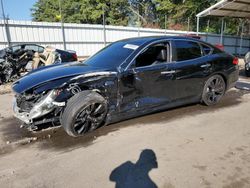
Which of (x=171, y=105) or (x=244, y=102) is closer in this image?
(x=171, y=105)

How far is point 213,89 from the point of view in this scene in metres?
5.56

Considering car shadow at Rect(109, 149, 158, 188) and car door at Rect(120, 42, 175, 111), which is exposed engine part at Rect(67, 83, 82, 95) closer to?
car door at Rect(120, 42, 175, 111)

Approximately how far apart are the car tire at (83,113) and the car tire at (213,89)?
250 cm

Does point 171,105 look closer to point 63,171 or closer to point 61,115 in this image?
point 61,115

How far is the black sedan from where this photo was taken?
12.5ft

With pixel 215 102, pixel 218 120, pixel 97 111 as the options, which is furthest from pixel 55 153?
pixel 215 102

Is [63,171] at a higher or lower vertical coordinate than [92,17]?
lower

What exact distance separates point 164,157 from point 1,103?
514 cm

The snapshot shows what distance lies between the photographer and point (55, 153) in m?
3.55

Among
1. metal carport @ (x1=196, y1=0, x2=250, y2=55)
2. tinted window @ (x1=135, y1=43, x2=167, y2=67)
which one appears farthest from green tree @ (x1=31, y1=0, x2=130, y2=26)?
tinted window @ (x1=135, y1=43, x2=167, y2=67)

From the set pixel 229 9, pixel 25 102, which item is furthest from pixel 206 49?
pixel 229 9

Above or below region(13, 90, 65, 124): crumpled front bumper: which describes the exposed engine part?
above

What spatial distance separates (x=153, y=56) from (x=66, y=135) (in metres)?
2.15

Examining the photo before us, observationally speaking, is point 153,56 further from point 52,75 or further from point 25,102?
point 25,102
